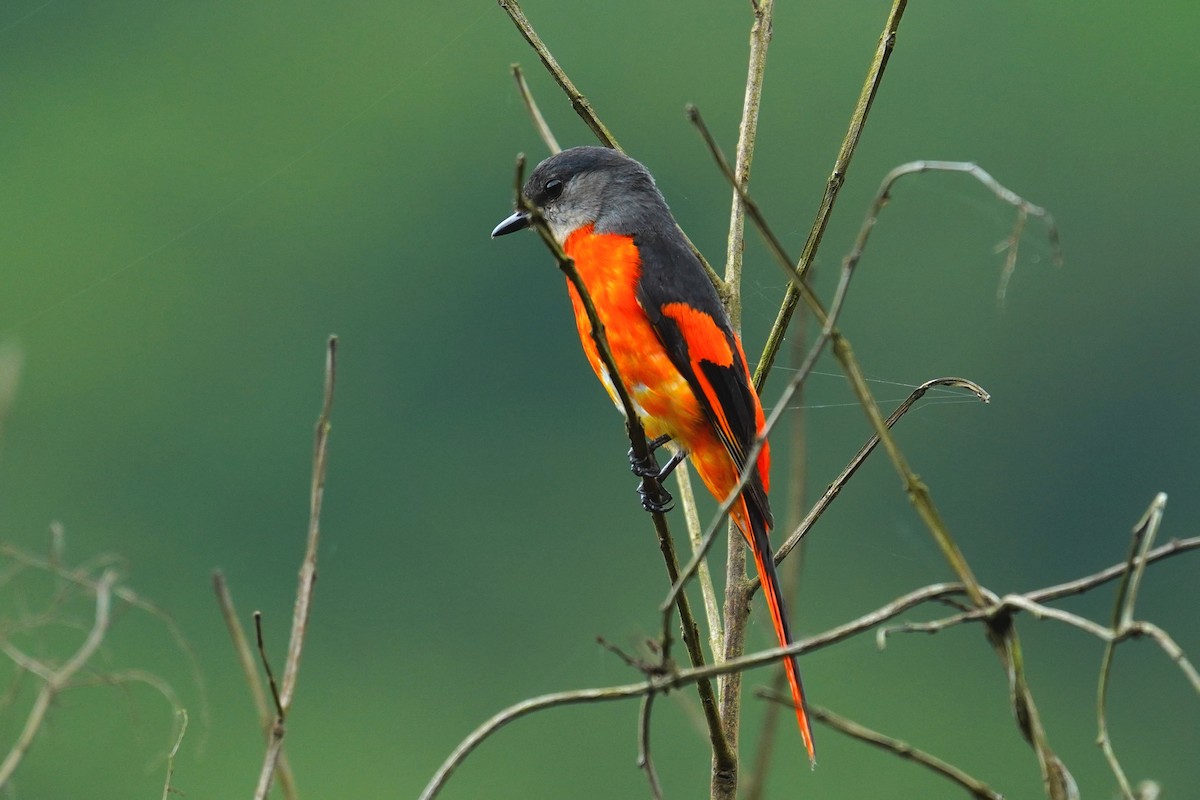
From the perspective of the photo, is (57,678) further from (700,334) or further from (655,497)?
(700,334)

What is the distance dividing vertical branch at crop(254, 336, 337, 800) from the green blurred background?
20922 millimetres

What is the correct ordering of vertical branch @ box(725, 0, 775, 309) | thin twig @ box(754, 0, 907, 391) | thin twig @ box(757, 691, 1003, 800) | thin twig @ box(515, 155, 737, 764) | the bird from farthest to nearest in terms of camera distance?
the bird < vertical branch @ box(725, 0, 775, 309) < thin twig @ box(754, 0, 907, 391) < thin twig @ box(515, 155, 737, 764) < thin twig @ box(757, 691, 1003, 800)

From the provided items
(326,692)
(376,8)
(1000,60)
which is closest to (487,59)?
(376,8)

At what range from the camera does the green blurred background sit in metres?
25.7

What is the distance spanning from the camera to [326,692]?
27281 mm

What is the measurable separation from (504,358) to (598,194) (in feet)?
91.1

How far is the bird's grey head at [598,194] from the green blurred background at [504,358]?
19024mm

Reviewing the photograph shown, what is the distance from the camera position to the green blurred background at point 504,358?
2566 cm

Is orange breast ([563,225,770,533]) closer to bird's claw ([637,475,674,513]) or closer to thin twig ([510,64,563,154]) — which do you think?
bird's claw ([637,475,674,513])

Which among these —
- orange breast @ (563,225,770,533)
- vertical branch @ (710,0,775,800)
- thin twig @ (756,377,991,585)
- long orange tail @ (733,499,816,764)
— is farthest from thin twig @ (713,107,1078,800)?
orange breast @ (563,225,770,533)

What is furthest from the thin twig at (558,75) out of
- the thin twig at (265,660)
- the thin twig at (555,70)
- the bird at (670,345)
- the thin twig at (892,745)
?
the thin twig at (892,745)

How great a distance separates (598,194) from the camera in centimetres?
373

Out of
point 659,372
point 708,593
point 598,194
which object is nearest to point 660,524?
point 708,593

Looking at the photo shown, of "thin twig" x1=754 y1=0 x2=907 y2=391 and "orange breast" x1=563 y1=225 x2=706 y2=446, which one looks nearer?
"thin twig" x1=754 y1=0 x2=907 y2=391
